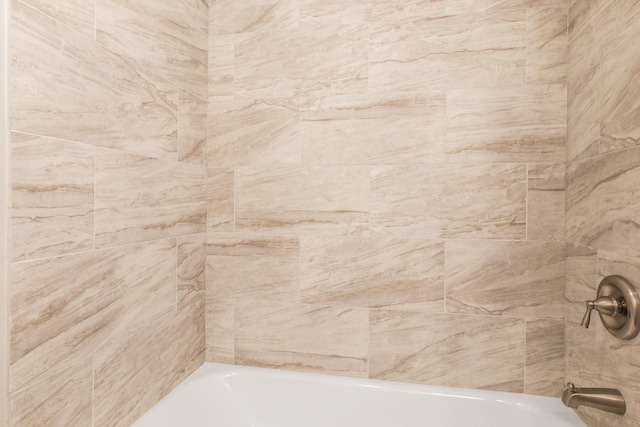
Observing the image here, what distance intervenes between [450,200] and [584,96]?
Result: 512mm

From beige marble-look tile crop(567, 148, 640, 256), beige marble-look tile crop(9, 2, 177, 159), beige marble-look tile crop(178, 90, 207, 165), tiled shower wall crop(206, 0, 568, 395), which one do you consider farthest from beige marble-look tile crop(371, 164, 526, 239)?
beige marble-look tile crop(9, 2, 177, 159)

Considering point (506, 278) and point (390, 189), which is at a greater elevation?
point (390, 189)

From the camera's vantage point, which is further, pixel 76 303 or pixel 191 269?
pixel 191 269

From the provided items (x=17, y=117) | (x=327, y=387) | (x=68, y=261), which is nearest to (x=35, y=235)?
(x=68, y=261)

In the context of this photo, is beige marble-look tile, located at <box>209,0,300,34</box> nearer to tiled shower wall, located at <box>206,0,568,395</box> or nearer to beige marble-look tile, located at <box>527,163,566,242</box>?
tiled shower wall, located at <box>206,0,568,395</box>

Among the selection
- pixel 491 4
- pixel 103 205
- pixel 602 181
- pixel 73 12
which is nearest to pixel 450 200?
pixel 602 181

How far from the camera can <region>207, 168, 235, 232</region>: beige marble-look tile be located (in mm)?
1624

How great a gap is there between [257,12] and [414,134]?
2.62ft

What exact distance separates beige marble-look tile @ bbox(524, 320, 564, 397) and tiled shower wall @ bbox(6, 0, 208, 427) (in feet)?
4.08

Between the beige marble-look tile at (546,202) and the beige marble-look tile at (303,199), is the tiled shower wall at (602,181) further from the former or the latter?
the beige marble-look tile at (303,199)

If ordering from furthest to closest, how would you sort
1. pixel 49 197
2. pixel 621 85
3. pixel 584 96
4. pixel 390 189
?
1. pixel 390 189
2. pixel 584 96
3. pixel 621 85
4. pixel 49 197

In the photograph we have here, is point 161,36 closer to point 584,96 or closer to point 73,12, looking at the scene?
point 73,12

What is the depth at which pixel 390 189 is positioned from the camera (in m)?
1.48

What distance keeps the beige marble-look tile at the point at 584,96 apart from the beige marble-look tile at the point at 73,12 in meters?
1.39
